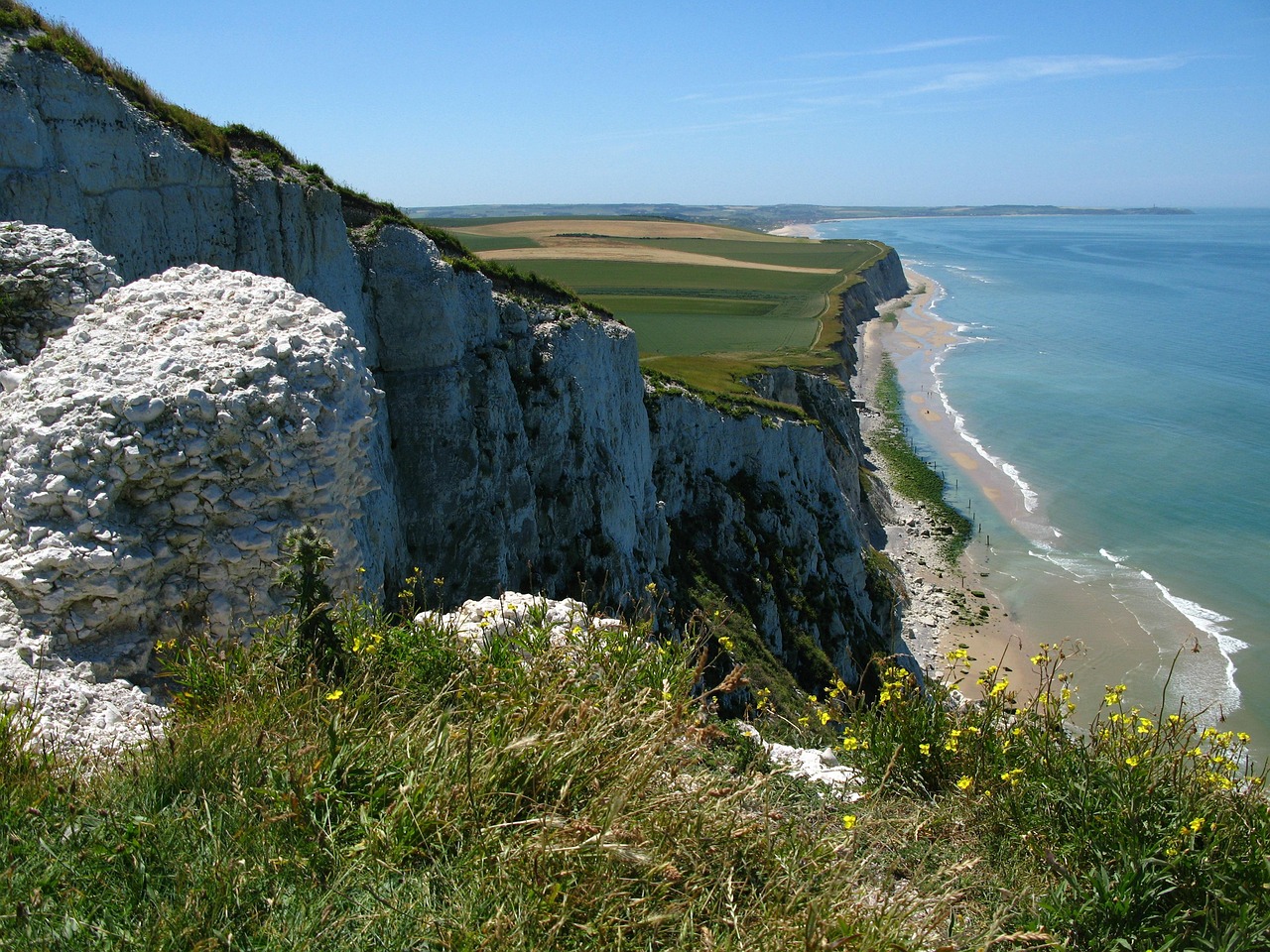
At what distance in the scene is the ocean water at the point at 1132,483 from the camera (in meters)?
33.4

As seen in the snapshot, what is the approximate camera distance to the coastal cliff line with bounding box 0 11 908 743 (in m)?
7.21

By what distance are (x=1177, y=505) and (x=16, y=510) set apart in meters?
54.5

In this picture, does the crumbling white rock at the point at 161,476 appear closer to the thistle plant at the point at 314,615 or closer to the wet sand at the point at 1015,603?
the thistle plant at the point at 314,615

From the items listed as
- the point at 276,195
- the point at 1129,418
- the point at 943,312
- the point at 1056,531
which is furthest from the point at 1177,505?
the point at 943,312

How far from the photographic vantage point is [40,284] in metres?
9.79

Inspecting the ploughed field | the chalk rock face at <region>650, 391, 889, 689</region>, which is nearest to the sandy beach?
the chalk rock face at <region>650, 391, 889, 689</region>

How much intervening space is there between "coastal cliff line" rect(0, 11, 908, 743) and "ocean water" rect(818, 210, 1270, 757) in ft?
25.2

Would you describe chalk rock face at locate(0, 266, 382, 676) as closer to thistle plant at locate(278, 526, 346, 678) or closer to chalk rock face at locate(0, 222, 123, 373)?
chalk rock face at locate(0, 222, 123, 373)

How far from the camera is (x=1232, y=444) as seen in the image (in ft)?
184

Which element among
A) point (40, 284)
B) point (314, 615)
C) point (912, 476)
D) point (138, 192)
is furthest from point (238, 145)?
point (912, 476)

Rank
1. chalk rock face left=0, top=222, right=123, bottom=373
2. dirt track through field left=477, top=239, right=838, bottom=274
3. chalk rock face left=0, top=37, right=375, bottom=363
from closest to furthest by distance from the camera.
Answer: chalk rock face left=0, top=222, right=123, bottom=373
chalk rock face left=0, top=37, right=375, bottom=363
dirt track through field left=477, top=239, right=838, bottom=274

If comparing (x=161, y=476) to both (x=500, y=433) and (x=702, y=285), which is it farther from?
(x=702, y=285)

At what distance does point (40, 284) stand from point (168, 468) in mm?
4209

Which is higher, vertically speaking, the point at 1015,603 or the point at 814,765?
the point at 814,765
